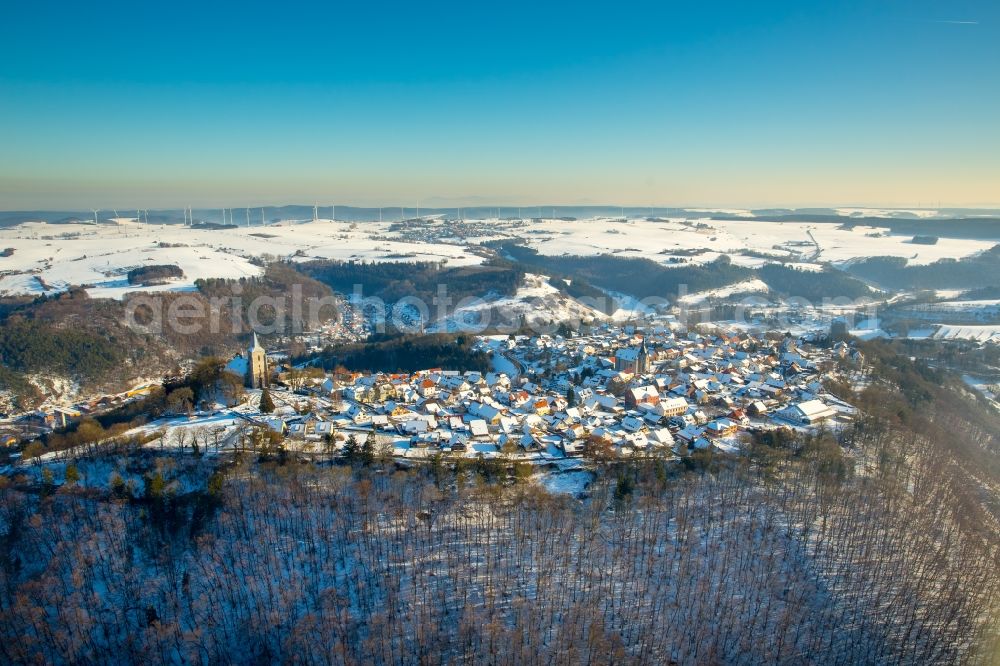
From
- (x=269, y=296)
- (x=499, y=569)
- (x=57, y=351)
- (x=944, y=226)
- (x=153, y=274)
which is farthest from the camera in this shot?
(x=944, y=226)

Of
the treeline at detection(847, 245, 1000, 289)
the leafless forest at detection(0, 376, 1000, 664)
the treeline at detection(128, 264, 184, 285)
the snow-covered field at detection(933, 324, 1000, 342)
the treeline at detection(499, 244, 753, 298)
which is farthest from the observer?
the treeline at detection(499, 244, 753, 298)

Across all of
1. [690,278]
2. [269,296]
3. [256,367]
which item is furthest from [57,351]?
[690,278]

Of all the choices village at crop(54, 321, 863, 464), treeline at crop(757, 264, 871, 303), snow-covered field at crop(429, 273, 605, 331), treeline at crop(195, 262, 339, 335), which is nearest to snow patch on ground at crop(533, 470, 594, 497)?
village at crop(54, 321, 863, 464)

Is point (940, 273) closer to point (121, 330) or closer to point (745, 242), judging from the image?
point (745, 242)

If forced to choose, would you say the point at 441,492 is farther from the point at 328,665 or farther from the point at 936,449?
the point at 936,449

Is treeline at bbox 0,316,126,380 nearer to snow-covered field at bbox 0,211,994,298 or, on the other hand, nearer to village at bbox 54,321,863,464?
snow-covered field at bbox 0,211,994,298

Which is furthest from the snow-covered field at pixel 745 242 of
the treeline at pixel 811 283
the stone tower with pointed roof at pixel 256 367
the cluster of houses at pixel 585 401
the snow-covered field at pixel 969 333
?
the stone tower with pointed roof at pixel 256 367
